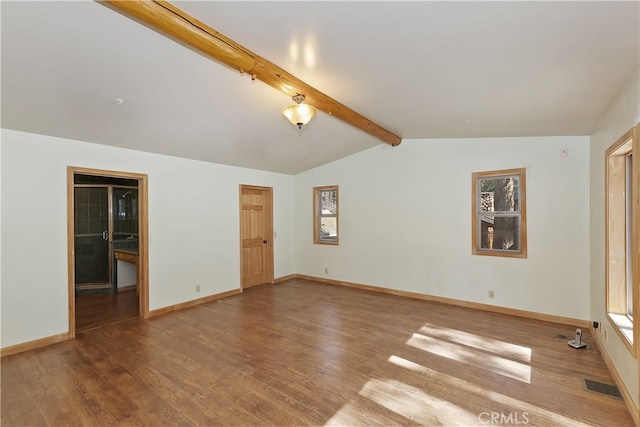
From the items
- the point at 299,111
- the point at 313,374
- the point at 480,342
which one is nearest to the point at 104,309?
the point at 313,374

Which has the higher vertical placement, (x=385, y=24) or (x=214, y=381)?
(x=385, y=24)

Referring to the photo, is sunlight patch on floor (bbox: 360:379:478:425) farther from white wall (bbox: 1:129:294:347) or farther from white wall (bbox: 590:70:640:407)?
white wall (bbox: 1:129:294:347)

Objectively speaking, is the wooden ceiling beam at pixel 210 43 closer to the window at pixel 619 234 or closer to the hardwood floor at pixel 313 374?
the hardwood floor at pixel 313 374

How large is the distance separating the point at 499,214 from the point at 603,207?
4.72 ft

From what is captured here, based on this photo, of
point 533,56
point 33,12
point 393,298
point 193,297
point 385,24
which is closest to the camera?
point 33,12

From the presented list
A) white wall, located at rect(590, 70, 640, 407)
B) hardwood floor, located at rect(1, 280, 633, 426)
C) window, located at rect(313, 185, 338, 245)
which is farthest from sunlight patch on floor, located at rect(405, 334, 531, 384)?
window, located at rect(313, 185, 338, 245)

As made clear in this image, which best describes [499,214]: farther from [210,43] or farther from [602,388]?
[210,43]

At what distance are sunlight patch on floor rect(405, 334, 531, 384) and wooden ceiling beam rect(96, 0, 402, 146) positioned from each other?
115 inches

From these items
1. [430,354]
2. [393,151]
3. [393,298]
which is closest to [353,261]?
[393,298]

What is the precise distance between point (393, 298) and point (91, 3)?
16.9 ft

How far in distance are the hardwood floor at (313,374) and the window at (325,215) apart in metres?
2.47

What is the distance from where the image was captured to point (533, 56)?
206 centimetres

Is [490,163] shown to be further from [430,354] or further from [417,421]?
[417,421]

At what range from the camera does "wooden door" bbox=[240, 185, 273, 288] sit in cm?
591
